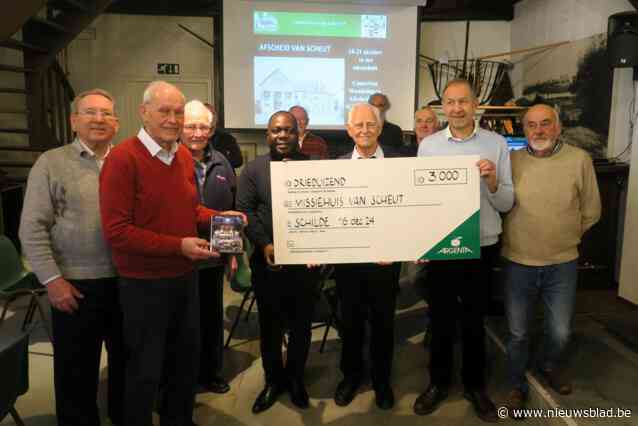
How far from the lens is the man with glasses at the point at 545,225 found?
222 centimetres

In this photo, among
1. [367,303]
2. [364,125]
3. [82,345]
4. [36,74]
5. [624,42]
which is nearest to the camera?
[82,345]

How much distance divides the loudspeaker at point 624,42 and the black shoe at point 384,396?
330 centimetres

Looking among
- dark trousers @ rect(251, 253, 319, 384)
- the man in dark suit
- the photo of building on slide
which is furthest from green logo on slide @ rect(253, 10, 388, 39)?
dark trousers @ rect(251, 253, 319, 384)

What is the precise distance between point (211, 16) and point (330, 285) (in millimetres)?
4218

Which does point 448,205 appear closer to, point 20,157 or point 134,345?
point 134,345

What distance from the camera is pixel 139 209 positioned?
1723 mm

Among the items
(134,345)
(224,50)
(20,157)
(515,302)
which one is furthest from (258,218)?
(20,157)

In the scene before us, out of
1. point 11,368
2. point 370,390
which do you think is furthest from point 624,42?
point 11,368

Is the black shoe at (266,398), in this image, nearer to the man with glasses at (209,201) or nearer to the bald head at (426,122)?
the man with glasses at (209,201)

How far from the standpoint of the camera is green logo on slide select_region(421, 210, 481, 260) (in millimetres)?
2051

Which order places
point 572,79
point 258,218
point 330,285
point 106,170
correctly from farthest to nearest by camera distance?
point 572,79 → point 330,285 → point 258,218 → point 106,170

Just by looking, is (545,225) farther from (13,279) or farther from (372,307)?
(13,279)

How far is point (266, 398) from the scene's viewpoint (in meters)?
2.43

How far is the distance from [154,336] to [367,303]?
1.09 m
